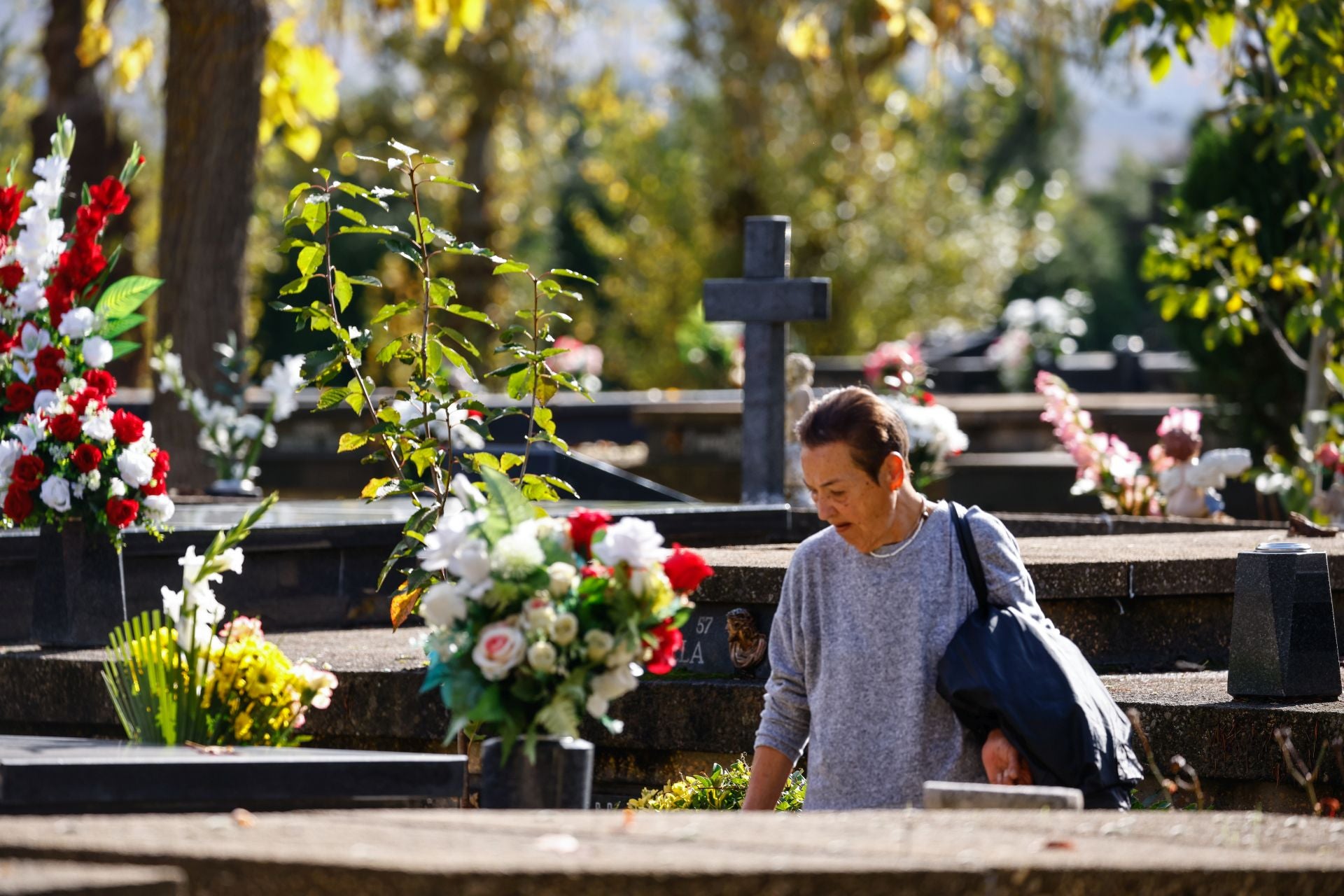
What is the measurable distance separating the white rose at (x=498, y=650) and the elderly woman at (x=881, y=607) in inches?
32.2

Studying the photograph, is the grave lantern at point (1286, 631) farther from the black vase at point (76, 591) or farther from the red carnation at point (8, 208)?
the red carnation at point (8, 208)

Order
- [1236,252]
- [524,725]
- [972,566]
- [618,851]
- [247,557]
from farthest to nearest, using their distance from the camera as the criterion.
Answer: [1236,252] < [247,557] < [972,566] < [524,725] < [618,851]

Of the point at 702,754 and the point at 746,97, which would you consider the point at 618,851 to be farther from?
the point at 746,97

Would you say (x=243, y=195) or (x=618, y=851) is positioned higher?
(x=243, y=195)

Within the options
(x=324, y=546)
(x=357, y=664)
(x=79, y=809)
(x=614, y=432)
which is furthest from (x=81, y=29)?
(x=79, y=809)

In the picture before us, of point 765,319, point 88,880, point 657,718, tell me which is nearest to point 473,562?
point 88,880

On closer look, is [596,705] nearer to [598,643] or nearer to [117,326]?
[598,643]

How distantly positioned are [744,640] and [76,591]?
216 centimetres

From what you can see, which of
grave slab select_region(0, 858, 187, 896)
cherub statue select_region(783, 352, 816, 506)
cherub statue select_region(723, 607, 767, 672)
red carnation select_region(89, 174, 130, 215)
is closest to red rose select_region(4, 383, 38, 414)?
red carnation select_region(89, 174, 130, 215)

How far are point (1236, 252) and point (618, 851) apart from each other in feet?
24.2

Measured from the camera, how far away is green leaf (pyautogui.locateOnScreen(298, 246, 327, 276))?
4707 millimetres

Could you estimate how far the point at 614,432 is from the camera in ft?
54.3

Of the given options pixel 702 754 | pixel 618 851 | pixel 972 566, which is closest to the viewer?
pixel 618 851

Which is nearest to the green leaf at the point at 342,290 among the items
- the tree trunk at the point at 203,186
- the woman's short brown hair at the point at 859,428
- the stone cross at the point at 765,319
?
the woman's short brown hair at the point at 859,428
